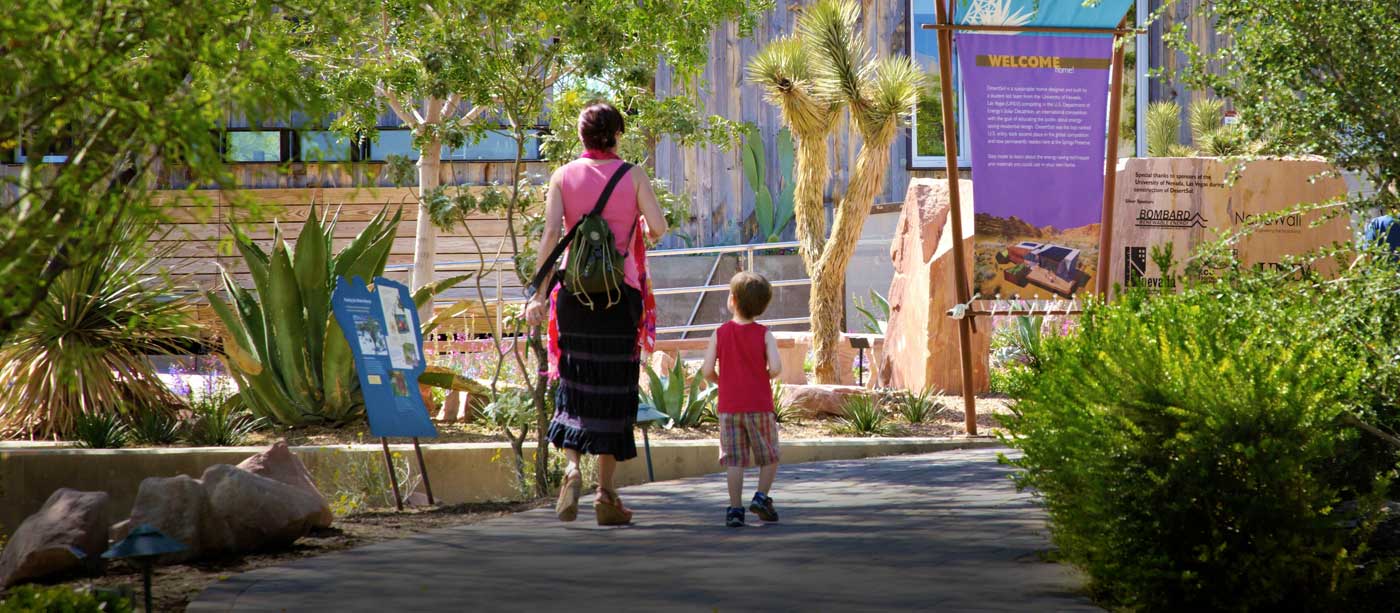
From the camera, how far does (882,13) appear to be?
1917cm

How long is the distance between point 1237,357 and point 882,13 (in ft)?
53.1

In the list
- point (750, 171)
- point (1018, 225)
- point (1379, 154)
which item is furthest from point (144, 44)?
point (750, 171)

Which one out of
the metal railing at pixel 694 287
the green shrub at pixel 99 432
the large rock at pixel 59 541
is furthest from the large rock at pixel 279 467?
the metal railing at pixel 694 287

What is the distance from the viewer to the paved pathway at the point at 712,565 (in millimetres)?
3949

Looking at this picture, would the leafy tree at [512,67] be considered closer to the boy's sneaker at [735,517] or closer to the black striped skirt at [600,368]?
the black striped skirt at [600,368]

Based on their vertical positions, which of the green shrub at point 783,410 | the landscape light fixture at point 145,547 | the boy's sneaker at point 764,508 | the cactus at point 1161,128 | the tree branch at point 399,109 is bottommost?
the boy's sneaker at point 764,508

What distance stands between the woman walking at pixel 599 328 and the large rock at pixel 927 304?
6.00m

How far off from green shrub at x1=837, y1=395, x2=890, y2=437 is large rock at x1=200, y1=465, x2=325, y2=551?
184 inches

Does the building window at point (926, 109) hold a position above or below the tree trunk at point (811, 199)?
above

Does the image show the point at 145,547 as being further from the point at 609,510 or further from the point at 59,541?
the point at 609,510

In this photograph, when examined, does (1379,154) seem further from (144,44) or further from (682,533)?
(144,44)

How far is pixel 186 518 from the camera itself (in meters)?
5.04

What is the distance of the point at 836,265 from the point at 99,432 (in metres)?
6.34

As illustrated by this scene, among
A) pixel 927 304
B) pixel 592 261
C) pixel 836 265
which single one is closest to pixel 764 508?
pixel 592 261
